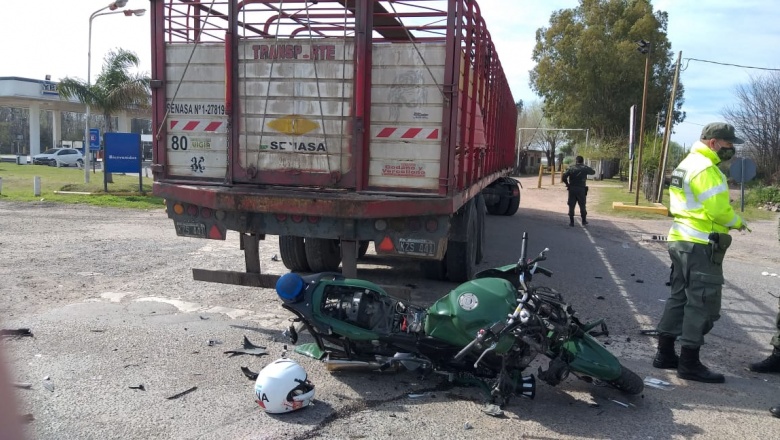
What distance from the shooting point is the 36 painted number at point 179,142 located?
6.03 m

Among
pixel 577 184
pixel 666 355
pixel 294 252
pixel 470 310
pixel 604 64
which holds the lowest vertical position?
pixel 666 355

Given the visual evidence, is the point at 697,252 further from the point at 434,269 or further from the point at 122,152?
the point at 122,152

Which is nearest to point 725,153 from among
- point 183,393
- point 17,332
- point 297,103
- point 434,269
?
point 434,269

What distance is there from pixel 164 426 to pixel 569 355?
8.72 ft

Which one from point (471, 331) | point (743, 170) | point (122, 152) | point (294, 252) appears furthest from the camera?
point (122, 152)

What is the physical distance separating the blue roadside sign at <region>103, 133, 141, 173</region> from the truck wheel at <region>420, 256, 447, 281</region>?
14305 mm

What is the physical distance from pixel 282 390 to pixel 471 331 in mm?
1301

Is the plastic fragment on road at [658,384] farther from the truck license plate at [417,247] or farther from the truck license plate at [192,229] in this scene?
the truck license plate at [192,229]

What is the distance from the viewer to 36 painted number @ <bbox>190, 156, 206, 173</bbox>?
603 centimetres

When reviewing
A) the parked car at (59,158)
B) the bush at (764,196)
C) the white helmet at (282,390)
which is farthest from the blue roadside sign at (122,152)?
the parked car at (59,158)

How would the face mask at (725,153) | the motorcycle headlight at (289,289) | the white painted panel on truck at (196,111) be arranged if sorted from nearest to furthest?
the motorcycle headlight at (289,289)
the face mask at (725,153)
the white painted panel on truck at (196,111)

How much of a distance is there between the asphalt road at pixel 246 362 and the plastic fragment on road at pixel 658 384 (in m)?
0.06

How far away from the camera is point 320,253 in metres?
7.55

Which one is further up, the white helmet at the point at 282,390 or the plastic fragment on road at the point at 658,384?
the white helmet at the point at 282,390
